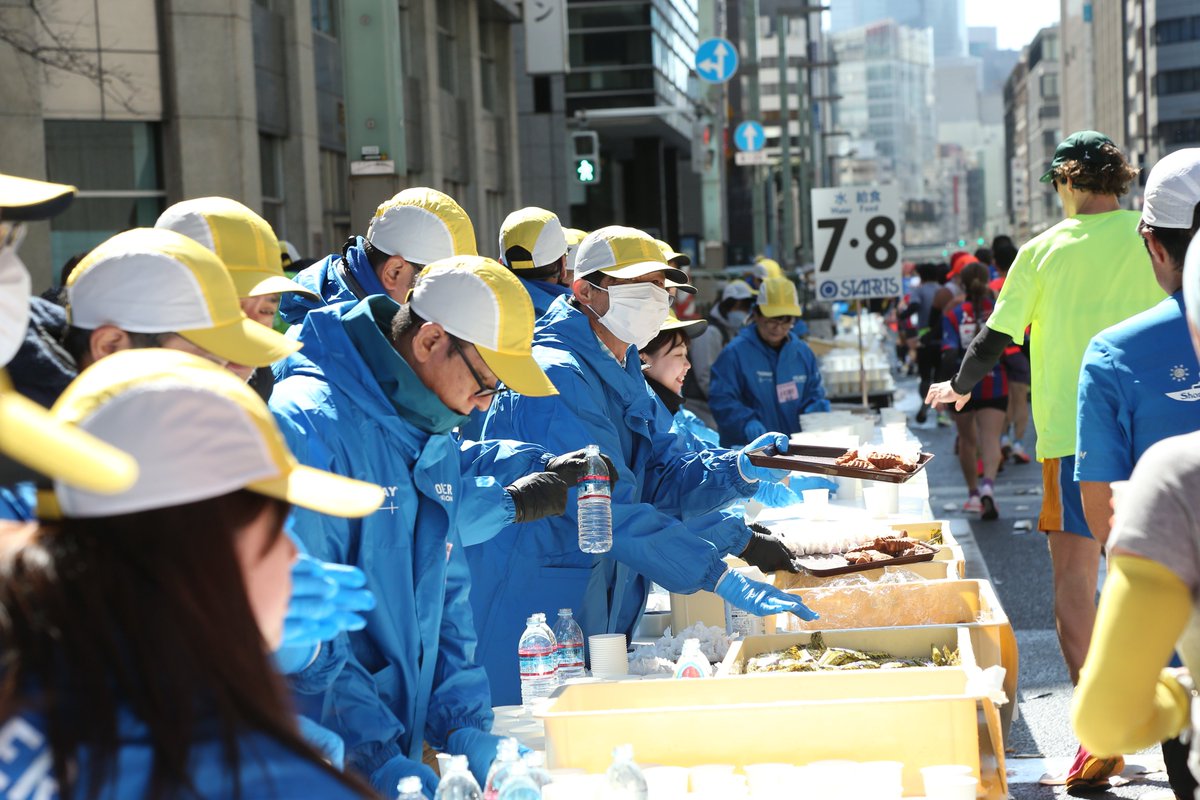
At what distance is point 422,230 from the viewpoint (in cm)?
566

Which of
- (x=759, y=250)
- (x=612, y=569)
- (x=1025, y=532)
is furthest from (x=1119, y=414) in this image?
(x=759, y=250)

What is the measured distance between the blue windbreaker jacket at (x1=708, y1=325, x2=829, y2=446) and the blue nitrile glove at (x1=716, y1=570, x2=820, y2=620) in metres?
5.94

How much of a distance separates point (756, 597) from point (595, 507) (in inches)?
22.8

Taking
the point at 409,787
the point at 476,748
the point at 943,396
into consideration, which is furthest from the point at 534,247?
the point at 409,787

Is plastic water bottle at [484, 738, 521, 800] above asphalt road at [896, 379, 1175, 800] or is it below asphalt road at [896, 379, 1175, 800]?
above

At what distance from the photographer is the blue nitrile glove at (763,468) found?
6227mm

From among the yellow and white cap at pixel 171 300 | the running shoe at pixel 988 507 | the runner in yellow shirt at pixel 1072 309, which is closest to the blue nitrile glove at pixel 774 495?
the runner in yellow shirt at pixel 1072 309

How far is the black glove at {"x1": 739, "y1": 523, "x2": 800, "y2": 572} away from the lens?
5629 millimetres

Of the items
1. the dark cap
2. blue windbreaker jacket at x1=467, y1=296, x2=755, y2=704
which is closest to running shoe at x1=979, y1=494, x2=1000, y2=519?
the dark cap

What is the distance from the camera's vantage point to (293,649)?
2789 mm

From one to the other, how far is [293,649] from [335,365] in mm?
1157

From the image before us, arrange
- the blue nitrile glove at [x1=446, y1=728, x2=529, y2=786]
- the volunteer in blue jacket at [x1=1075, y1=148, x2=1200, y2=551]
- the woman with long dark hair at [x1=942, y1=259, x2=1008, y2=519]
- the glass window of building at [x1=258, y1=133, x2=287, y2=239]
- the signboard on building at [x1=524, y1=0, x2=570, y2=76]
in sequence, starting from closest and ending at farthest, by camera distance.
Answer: the blue nitrile glove at [x1=446, y1=728, x2=529, y2=786] → the volunteer in blue jacket at [x1=1075, y1=148, x2=1200, y2=551] → the woman with long dark hair at [x1=942, y1=259, x2=1008, y2=519] → the glass window of building at [x1=258, y1=133, x2=287, y2=239] → the signboard on building at [x1=524, y1=0, x2=570, y2=76]

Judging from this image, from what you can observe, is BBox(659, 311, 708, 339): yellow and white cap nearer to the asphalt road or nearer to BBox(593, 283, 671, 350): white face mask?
BBox(593, 283, 671, 350): white face mask

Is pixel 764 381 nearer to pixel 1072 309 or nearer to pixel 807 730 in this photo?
pixel 1072 309
